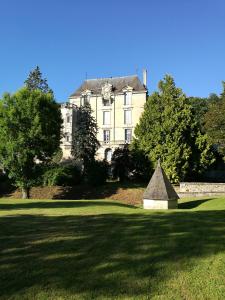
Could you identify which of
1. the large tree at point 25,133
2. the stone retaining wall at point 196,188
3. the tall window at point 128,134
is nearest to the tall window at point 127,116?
the tall window at point 128,134

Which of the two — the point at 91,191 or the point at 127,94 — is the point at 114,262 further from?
the point at 127,94

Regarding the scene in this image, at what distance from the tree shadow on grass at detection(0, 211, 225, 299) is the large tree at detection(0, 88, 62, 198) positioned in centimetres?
2570

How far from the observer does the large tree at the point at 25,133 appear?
37062mm

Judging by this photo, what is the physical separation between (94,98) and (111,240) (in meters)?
55.5

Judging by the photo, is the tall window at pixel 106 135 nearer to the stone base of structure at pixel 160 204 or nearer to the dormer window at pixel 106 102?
the dormer window at pixel 106 102

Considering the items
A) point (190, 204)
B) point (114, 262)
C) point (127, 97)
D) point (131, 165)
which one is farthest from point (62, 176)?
point (114, 262)

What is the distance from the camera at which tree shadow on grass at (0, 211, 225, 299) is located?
279 inches

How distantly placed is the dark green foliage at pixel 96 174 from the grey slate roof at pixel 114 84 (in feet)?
65.1

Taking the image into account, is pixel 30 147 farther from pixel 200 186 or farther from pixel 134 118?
pixel 134 118

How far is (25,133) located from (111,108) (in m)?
27.9

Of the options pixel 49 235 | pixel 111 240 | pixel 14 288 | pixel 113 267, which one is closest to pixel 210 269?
pixel 113 267

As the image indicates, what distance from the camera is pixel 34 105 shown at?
37812 mm

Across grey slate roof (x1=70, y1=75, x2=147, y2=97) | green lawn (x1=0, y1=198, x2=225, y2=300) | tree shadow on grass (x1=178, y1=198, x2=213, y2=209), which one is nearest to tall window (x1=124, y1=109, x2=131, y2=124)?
grey slate roof (x1=70, y1=75, x2=147, y2=97)

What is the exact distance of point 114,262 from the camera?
824 centimetres
